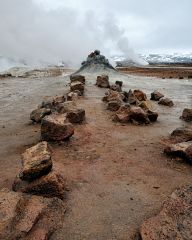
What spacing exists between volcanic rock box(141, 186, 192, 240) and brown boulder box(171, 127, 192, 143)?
266 centimetres

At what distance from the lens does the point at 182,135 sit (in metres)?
6.46

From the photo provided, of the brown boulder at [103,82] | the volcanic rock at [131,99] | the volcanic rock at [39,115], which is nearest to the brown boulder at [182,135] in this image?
the volcanic rock at [39,115]

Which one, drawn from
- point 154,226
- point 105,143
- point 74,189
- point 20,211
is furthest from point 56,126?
point 154,226

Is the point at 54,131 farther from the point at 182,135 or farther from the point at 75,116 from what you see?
the point at 182,135

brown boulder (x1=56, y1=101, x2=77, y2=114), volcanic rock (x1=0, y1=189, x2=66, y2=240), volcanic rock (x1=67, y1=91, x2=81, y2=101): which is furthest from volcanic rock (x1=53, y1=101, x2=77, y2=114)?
volcanic rock (x1=0, y1=189, x2=66, y2=240)

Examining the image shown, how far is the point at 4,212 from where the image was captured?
3498 millimetres

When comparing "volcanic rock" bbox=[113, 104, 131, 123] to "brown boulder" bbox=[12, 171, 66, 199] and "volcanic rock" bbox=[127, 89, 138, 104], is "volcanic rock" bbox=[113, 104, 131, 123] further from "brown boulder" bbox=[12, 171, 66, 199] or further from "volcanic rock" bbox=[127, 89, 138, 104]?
"brown boulder" bbox=[12, 171, 66, 199]

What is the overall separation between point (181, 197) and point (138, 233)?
0.54m

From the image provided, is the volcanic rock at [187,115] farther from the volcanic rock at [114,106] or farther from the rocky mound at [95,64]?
the rocky mound at [95,64]

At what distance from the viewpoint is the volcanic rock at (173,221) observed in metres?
3.24

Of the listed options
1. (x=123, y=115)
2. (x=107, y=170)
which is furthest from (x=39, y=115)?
(x=107, y=170)

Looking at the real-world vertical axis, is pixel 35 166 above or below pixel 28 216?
above

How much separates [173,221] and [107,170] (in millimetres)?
1823

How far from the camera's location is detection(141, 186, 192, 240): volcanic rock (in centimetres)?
324
